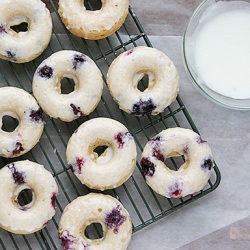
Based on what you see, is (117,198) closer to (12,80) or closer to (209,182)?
(209,182)

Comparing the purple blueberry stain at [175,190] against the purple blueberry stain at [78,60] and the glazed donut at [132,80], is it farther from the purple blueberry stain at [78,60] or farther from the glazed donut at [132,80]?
the purple blueberry stain at [78,60]

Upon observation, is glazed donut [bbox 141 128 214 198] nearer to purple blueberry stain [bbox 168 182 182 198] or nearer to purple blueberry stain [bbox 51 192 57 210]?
purple blueberry stain [bbox 168 182 182 198]

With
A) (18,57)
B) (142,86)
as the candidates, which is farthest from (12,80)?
(142,86)

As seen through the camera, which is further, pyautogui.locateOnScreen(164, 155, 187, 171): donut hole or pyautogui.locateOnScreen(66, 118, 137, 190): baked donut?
pyautogui.locateOnScreen(164, 155, 187, 171): donut hole

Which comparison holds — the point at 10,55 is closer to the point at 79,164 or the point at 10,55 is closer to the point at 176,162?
the point at 79,164

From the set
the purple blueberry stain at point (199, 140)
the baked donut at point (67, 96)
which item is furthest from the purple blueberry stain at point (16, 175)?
the purple blueberry stain at point (199, 140)

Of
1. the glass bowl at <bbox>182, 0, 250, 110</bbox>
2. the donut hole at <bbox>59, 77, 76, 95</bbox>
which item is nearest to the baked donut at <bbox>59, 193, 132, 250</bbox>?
the donut hole at <bbox>59, 77, 76, 95</bbox>
